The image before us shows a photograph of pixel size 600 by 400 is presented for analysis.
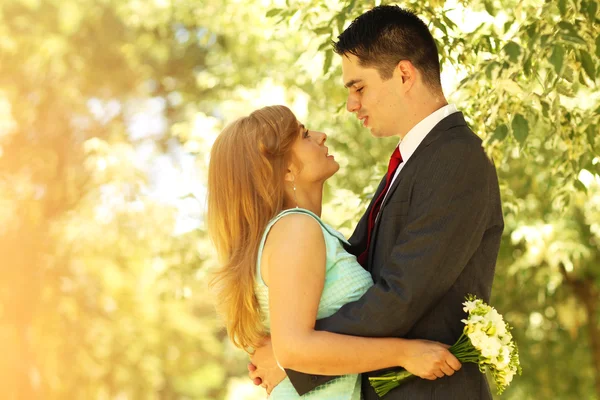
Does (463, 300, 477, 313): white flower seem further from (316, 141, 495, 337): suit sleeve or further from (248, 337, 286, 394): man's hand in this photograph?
(248, 337, 286, 394): man's hand

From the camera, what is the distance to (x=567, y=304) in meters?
9.41

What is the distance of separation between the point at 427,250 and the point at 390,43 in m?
0.86

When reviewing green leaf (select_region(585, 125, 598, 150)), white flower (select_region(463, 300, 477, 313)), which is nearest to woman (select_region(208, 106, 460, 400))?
white flower (select_region(463, 300, 477, 313))

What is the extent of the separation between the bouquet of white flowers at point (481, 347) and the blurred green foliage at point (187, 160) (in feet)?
2.14

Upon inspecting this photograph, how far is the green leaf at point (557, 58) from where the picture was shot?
9.30ft

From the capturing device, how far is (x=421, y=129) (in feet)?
9.67

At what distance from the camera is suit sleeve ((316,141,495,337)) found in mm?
2547

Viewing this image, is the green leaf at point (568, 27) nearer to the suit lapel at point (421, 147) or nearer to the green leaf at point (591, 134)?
the suit lapel at point (421, 147)

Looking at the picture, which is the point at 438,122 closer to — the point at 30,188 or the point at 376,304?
the point at 376,304

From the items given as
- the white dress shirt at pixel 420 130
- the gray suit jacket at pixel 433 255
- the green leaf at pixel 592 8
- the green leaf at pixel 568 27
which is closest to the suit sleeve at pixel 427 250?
the gray suit jacket at pixel 433 255

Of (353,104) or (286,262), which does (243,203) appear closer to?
(286,262)

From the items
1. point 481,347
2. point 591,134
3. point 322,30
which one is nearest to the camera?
point 481,347

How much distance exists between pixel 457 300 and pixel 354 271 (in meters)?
0.33

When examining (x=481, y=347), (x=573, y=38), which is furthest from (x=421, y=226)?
(x=573, y=38)
